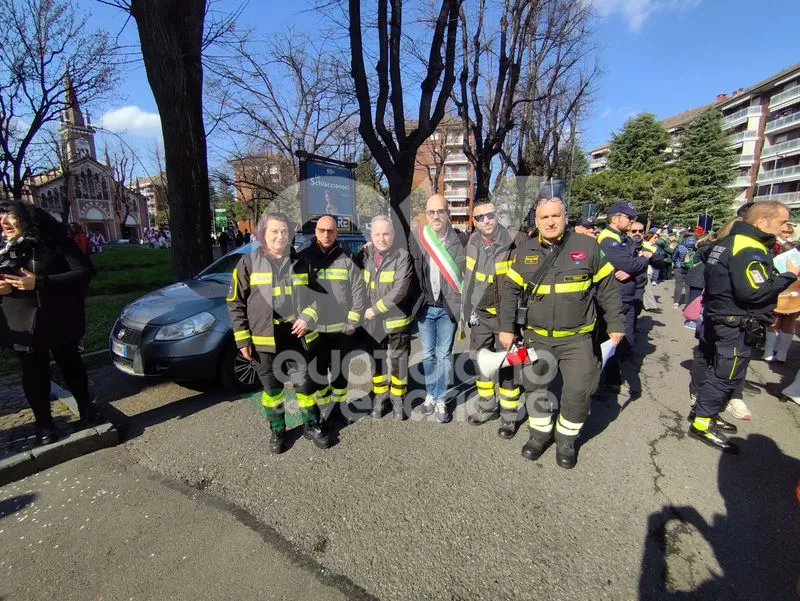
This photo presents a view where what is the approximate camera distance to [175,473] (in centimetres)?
309

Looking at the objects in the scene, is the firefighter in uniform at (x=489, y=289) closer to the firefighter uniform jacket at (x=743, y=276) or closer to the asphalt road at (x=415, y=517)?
the asphalt road at (x=415, y=517)

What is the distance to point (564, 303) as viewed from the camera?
2918 mm

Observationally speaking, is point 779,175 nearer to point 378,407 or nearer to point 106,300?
point 378,407

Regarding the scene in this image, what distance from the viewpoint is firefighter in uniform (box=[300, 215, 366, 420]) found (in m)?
3.38

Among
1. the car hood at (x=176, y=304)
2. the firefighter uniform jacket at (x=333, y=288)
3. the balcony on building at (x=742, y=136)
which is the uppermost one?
the balcony on building at (x=742, y=136)

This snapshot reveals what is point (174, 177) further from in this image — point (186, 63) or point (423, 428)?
point (423, 428)

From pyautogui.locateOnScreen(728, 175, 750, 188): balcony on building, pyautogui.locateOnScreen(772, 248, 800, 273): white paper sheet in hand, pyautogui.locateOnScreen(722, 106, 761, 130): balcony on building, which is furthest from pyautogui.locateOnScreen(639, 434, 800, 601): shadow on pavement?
pyautogui.locateOnScreen(728, 175, 750, 188): balcony on building

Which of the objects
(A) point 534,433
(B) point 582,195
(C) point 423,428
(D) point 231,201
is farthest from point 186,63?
(D) point 231,201

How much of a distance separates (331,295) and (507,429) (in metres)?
1.99

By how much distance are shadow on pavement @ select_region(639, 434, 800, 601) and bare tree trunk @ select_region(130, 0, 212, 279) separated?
253 inches

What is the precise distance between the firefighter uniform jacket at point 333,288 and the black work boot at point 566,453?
6.40 feet

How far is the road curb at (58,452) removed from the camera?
299 cm

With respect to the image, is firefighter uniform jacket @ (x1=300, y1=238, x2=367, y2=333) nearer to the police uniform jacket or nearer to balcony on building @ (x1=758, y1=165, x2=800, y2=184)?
the police uniform jacket

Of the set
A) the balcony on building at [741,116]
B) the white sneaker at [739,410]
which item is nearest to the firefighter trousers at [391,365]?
the white sneaker at [739,410]
